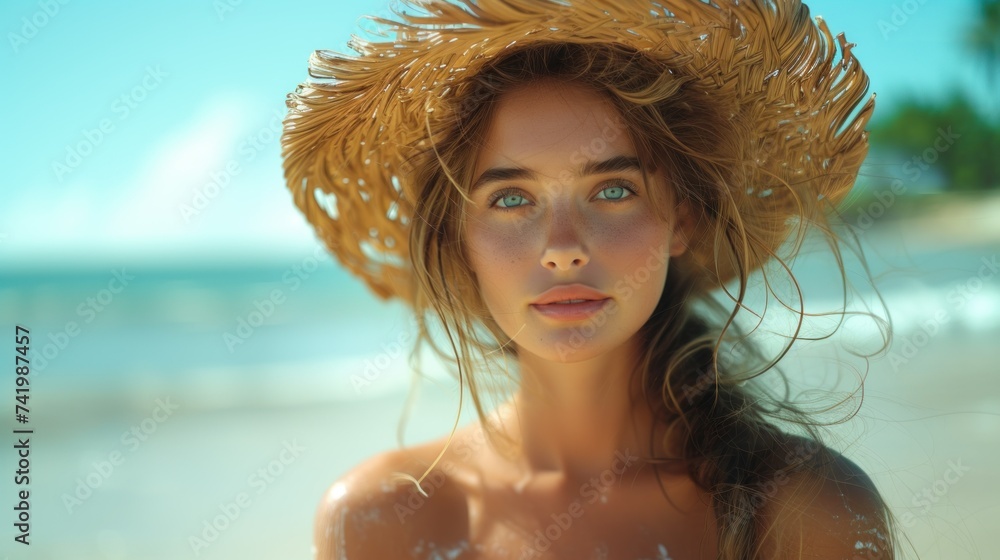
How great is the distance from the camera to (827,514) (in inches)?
64.4

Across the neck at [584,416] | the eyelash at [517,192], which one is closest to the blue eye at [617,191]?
the eyelash at [517,192]

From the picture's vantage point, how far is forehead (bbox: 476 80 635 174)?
64.5 inches

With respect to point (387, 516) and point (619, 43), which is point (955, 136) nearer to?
point (619, 43)

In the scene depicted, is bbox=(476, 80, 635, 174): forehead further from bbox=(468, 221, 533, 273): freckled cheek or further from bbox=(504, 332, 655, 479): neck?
bbox=(504, 332, 655, 479): neck

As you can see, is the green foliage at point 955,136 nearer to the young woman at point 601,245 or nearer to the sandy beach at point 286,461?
the sandy beach at point 286,461

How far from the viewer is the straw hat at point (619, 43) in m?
1.50

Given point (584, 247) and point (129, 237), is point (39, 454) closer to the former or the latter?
point (584, 247)

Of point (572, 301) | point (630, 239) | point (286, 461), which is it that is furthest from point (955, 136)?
point (572, 301)

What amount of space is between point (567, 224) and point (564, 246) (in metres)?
0.05

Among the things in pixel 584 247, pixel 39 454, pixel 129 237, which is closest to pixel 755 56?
pixel 584 247

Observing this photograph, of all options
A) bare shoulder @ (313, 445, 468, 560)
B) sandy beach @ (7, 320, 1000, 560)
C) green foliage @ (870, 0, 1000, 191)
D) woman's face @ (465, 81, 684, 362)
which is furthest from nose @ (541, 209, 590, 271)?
green foliage @ (870, 0, 1000, 191)

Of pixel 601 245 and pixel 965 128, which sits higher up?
pixel 965 128

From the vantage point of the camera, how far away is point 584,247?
1.59m

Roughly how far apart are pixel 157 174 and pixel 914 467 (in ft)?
38.5
